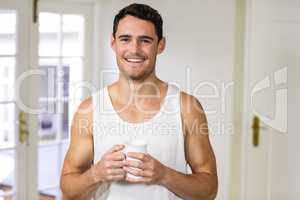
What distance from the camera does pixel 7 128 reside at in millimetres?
1163

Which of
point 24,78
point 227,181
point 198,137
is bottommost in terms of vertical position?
point 227,181

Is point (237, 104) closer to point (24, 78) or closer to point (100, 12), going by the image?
point (100, 12)

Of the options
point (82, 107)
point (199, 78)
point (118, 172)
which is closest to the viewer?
point (118, 172)

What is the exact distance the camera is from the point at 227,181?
4.16ft

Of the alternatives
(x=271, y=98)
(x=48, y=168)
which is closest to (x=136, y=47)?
(x=48, y=168)

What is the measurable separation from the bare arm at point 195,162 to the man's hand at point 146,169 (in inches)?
0.8

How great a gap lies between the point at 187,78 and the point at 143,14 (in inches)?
9.5

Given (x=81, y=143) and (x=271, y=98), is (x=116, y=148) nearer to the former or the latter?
(x=81, y=143)

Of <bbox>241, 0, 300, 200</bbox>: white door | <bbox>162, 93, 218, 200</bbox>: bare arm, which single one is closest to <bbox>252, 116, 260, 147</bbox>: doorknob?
<bbox>241, 0, 300, 200</bbox>: white door

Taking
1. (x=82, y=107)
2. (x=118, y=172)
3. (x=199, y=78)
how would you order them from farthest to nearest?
(x=199, y=78)
(x=82, y=107)
(x=118, y=172)

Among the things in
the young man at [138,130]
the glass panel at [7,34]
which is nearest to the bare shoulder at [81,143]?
the young man at [138,130]

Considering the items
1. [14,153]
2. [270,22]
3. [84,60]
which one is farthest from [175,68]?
[14,153]

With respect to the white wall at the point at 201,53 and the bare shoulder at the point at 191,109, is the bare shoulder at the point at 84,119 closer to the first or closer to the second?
the white wall at the point at 201,53

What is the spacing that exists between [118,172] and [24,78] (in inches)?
13.1
